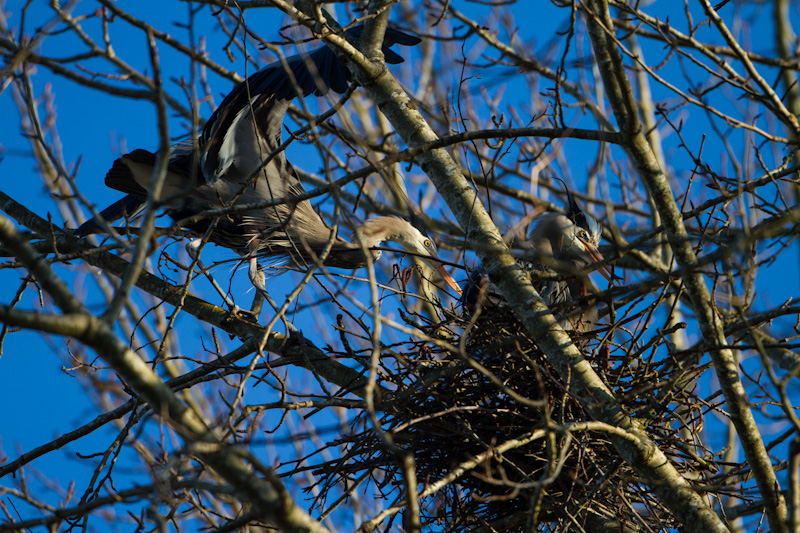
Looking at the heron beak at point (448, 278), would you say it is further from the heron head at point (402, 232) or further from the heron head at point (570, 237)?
the heron head at point (570, 237)

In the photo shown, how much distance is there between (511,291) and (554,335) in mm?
238

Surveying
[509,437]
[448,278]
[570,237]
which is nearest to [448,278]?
[448,278]

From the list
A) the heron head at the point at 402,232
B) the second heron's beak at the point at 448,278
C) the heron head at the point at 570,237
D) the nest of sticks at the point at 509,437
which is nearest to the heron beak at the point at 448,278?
the second heron's beak at the point at 448,278

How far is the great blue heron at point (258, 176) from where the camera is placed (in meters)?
3.90

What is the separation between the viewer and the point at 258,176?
459cm

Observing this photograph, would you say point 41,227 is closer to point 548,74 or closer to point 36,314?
point 36,314

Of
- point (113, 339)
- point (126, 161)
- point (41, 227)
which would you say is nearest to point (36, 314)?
point (113, 339)

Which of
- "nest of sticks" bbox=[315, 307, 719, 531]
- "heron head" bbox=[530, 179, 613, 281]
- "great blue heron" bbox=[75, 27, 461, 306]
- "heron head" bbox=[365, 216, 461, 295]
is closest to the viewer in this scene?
"nest of sticks" bbox=[315, 307, 719, 531]

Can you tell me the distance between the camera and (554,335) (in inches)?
104

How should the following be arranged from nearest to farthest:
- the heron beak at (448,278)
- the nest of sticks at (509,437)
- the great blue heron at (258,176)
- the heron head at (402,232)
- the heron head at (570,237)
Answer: the nest of sticks at (509,437) < the great blue heron at (258,176) < the heron head at (570,237) < the heron beak at (448,278) < the heron head at (402,232)

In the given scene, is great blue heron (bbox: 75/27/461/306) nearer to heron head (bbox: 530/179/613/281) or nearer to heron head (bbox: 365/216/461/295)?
heron head (bbox: 365/216/461/295)

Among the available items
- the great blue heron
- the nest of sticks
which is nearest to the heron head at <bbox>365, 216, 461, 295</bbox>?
Result: the great blue heron

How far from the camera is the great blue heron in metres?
3.90

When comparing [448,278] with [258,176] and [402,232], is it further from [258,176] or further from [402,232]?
[258,176]
